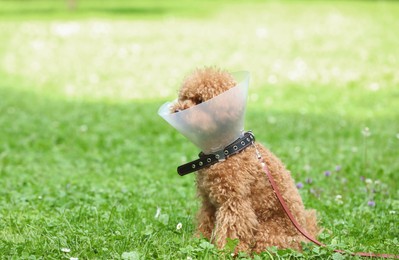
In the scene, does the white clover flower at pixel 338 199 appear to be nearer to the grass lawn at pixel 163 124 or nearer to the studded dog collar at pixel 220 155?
the grass lawn at pixel 163 124

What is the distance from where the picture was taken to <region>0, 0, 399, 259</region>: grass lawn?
14.0 ft

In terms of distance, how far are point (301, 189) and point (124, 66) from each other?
8.38m

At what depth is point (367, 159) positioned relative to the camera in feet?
21.7

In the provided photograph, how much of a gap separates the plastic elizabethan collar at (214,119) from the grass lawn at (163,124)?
2.13 feet

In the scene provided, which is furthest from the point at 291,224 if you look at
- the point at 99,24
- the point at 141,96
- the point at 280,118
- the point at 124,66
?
the point at 99,24

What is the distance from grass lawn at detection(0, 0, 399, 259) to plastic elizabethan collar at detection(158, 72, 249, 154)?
65 cm

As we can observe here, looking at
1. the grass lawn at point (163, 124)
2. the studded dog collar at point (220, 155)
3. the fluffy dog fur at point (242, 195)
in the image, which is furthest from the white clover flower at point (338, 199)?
the studded dog collar at point (220, 155)

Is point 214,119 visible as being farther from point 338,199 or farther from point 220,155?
point 338,199

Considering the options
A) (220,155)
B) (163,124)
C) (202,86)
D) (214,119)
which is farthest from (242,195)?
(163,124)

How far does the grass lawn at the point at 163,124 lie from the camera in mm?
4281

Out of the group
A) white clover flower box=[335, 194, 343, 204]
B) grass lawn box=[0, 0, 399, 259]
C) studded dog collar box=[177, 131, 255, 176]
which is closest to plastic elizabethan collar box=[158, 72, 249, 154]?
studded dog collar box=[177, 131, 255, 176]

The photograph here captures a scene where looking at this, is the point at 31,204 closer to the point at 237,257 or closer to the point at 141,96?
the point at 237,257

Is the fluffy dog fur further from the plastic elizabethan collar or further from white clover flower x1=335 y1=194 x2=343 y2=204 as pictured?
white clover flower x1=335 y1=194 x2=343 y2=204

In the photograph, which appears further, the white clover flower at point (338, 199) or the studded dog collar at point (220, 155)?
the white clover flower at point (338, 199)
